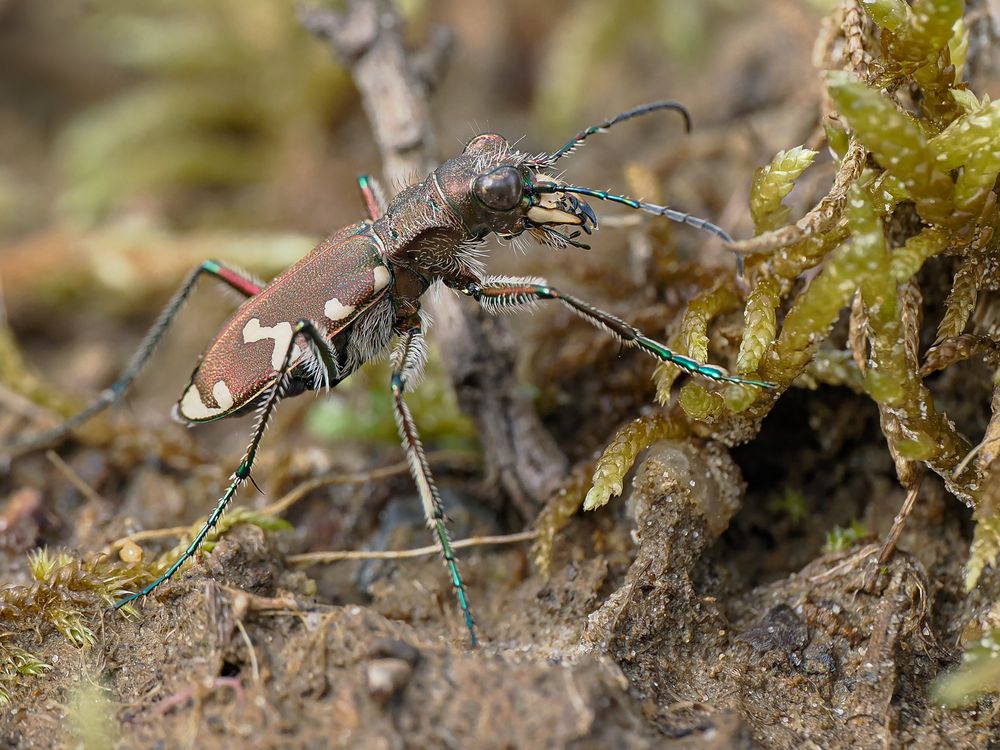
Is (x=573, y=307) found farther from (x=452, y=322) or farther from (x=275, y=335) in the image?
(x=275, y=335)

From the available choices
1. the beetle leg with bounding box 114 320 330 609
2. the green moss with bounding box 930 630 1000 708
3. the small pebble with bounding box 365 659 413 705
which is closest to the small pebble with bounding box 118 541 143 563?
the beetle leg with bounding box 114 320 330 609

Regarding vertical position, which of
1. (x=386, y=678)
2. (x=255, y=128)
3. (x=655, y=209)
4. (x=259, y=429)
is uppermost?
(x=255, y=128)

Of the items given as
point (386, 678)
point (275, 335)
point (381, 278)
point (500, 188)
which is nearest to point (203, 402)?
point (275, 335)

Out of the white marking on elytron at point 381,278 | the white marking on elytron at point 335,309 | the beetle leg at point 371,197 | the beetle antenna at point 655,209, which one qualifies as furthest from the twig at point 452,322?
the beetle antenna at point 655,209

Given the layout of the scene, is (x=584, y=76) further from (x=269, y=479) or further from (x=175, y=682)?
(x=175, y=682)

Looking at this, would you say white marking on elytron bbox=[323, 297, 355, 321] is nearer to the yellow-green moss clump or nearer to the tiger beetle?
the tiger beetle
